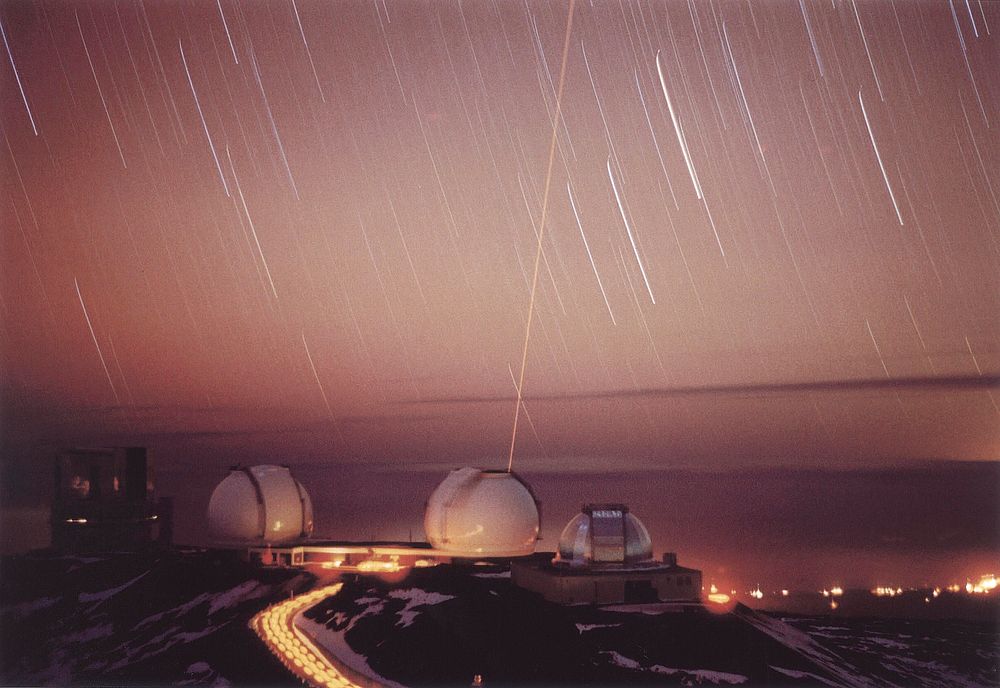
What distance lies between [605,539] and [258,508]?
18.4 meters

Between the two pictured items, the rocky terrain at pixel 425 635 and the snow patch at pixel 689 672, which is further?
the rocky terrain at pixel 425 635

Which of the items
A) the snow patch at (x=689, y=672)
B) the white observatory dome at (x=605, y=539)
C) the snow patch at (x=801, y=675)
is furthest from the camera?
the white observatory dome at (x=605, y=539)

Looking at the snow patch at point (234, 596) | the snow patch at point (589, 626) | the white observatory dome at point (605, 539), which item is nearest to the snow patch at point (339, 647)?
the snow patch at point (234, 596)

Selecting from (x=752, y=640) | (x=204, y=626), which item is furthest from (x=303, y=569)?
(x=752, y=640)

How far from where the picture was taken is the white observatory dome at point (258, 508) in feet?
132

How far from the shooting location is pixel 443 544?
36.5m

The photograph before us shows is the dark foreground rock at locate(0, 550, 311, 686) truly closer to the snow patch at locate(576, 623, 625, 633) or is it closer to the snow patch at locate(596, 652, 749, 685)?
the snow patch at locate(576, 623, 625, 633)

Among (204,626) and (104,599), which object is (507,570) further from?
(104,599)

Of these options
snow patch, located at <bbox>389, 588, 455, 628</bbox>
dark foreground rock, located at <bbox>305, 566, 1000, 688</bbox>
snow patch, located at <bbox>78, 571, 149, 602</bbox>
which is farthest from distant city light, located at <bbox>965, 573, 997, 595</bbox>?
snow patch, located at <bbox>78, 571, 149, 602</bbox>

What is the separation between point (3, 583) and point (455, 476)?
1959 cm

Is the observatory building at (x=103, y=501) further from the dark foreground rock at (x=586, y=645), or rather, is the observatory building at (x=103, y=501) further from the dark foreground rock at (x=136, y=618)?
the dark foreground rock at (x=586, y=645)

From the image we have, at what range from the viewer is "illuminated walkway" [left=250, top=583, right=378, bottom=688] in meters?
24.0

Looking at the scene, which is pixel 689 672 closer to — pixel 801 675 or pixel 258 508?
pixel 801 675

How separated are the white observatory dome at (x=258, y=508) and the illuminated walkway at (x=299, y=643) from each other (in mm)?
7309
